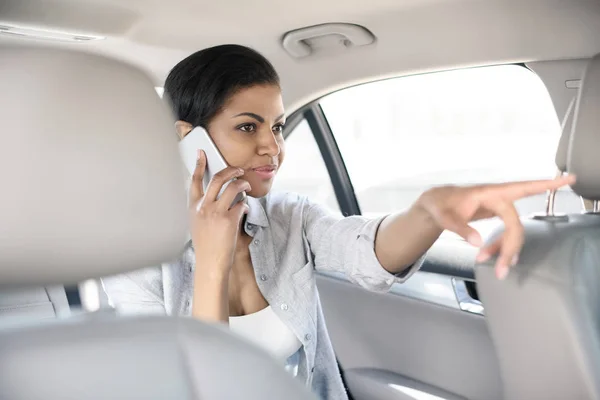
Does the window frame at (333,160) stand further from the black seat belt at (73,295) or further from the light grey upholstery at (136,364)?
the light grey upholstery at (136,364)

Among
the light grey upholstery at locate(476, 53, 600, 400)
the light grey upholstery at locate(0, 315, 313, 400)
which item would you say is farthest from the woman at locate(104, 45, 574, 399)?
the light grey upholstery at locate(0, 315, 313, 400)

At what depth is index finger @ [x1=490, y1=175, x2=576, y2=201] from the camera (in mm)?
1232

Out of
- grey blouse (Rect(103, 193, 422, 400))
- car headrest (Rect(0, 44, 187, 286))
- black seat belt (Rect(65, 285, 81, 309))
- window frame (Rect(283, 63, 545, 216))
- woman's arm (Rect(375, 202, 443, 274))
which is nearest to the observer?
car headrest (Rect(0, 44, 187, 286))

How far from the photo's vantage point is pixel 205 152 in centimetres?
167

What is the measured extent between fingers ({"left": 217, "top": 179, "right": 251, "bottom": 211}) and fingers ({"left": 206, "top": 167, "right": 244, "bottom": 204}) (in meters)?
0.01

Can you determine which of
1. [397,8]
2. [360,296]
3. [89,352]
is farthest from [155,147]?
[360,296]

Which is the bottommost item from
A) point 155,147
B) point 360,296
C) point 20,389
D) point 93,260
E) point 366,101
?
point 360,296

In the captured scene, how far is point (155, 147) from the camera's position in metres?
0.97

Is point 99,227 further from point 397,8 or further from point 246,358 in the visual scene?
point 397,8

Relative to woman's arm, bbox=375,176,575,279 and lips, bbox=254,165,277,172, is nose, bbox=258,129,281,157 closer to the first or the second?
lips, bbox=254,165,277,172

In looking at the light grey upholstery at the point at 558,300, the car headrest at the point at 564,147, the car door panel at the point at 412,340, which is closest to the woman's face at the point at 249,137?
the light grey upholstery at the point at 558,300

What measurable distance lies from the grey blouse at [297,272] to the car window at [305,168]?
128cm

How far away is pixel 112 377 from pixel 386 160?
3.00m

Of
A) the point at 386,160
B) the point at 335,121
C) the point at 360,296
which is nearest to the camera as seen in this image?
the point at 360,296
